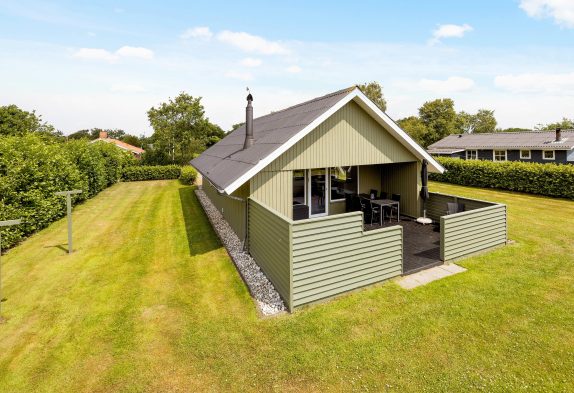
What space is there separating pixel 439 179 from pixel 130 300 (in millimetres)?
29876

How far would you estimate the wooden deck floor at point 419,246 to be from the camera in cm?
916

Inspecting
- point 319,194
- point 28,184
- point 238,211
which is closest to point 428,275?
point 319,194

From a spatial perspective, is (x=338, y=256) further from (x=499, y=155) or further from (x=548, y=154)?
(x=499, y=155)

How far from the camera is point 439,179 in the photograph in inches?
1198

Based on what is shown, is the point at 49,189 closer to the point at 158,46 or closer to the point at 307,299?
the point at 158,46

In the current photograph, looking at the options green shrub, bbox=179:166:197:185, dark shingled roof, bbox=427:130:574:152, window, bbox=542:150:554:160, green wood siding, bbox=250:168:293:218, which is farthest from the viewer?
window, bbox=542:150:554:160

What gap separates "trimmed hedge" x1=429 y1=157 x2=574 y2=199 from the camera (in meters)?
20.0

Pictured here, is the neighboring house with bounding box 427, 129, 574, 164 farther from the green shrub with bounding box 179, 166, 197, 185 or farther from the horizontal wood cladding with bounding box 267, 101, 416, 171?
the green shrub with bounding box 179, 166, 197, 185

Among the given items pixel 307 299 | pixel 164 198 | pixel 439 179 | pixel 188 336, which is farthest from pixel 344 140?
pixel 439 179

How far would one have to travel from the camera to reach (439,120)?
65.4m

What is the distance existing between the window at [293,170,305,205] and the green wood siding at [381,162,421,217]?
4.53 m

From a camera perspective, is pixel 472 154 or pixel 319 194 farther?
pixel 472 154

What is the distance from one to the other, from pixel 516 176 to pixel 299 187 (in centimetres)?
1914

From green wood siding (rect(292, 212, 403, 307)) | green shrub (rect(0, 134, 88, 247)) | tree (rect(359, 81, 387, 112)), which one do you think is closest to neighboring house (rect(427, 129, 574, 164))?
tree (rect(359, 81, 387, 112))
